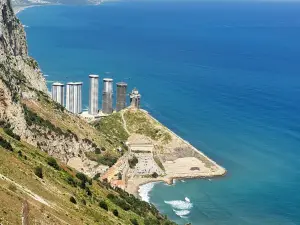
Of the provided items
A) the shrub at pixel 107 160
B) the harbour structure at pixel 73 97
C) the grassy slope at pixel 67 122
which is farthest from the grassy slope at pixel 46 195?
the harbour structure at pixel 73 97

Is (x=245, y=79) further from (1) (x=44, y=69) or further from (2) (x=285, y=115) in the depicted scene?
(1) (x=44, y=69)

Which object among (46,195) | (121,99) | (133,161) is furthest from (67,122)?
(46,195)

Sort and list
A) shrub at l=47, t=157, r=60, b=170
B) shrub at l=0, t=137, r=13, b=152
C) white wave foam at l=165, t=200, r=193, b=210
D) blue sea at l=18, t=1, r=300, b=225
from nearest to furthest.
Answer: shrub at l=0, t=137, r=13, b=152
shrub at l=47, t=157, r=60, b=170
white wave foam at l=165, t=200, r=193, b=210
blue sea at l=18, t=1, r=300, b=225

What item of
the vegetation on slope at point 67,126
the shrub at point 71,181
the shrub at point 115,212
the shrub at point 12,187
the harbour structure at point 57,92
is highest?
the shrub at point 12,187

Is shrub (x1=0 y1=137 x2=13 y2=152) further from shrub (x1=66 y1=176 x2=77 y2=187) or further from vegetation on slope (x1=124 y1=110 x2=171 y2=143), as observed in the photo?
vegetation on slope (x1=124 y1=110 x2=171 y2=143)

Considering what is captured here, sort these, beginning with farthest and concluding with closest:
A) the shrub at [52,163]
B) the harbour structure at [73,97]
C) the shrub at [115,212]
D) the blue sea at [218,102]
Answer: the harbour structure at [73,97]
the blue sea at [218,102]
the shrub at [52,163]
the shrub at [115,212]

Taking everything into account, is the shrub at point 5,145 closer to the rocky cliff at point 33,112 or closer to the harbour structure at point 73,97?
the rocky cliff at point 33,112

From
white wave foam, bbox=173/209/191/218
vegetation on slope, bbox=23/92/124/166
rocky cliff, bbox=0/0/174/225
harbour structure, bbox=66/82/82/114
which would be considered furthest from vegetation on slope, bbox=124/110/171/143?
white wave foam, bbox=173/209/191/218
